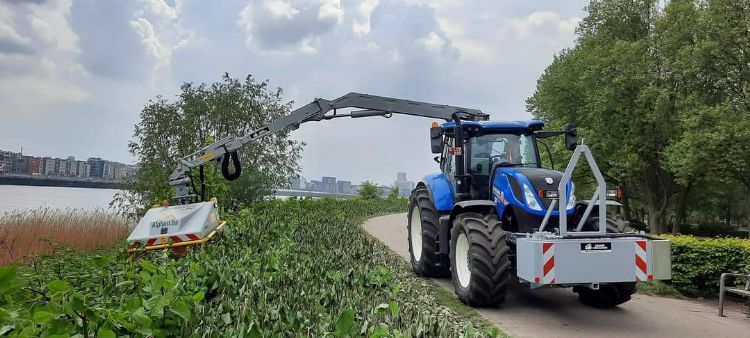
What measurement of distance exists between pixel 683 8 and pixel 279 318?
22688 millimetres

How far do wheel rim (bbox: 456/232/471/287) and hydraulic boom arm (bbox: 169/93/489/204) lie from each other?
10.6ft

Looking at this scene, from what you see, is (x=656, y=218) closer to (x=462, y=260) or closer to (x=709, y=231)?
(x=709, y=231)

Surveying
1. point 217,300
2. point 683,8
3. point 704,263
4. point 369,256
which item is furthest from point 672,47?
point 217,300

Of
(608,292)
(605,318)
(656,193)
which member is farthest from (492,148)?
(656,193)

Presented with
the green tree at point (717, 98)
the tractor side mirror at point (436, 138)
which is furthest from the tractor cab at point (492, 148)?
the green tree at point (717, 98)

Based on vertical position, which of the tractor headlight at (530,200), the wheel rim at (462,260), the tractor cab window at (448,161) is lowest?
the wheel rim at (462,260)

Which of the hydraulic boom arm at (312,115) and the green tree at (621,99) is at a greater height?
the green tree at (621,99)

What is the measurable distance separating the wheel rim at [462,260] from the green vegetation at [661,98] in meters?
15.4

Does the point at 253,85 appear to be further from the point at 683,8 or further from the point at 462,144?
the point at 683,8

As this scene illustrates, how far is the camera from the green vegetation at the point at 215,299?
1.99 metres

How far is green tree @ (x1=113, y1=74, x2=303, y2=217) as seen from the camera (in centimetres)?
1738

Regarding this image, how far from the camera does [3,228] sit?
11.2 m

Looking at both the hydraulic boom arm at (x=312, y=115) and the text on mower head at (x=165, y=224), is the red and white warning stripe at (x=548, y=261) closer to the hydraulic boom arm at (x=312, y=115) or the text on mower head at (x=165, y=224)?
the hydraulic boom arm at (x=312, y=115)

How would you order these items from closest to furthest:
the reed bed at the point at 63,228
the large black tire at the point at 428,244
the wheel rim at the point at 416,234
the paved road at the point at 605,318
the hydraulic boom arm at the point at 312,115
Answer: the paved road at the point at 605,318 < the large black tire at the point at 428,244 < the wheel rim at the point at 416,234 < the hydraulic boom arm at the point at 312,115 < the reed bed at the point at 63,228
